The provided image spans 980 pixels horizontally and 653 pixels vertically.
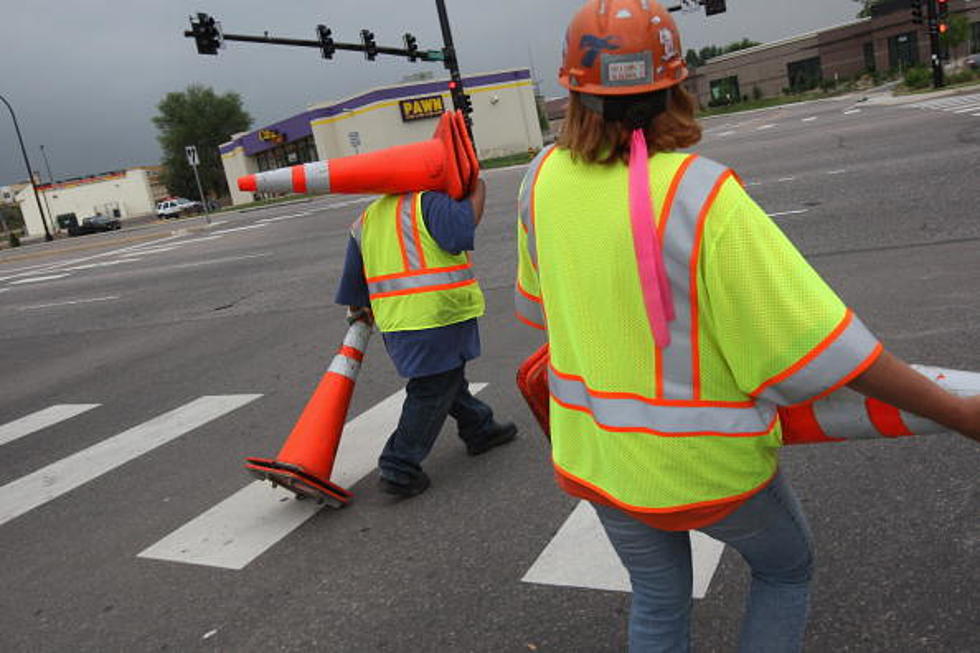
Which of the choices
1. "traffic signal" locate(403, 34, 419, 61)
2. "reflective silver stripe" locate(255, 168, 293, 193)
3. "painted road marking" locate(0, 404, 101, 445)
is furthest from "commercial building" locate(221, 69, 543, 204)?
"reflective silver stripe" locate(255, 168, 293, 193)

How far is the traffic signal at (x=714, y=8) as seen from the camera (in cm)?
2730

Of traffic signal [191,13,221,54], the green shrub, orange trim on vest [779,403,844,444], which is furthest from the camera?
the green shrub

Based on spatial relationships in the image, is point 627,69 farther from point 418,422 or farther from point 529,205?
point 418,422

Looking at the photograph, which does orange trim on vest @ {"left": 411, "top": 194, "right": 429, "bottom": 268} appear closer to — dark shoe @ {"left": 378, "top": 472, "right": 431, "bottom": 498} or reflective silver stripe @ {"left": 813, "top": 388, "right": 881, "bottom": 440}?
dark shoe @ {"left": 378, "top": 472, "right": 431, "bottom": 498}

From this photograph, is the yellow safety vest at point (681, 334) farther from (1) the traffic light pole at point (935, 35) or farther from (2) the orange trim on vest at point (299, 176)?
(1) the traffic light pole at point (935, 35)

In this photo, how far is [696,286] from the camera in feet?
5.06

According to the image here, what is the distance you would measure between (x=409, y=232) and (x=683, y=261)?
2294 millimetres

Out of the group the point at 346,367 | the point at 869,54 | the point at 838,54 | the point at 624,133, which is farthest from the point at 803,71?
the point at 624,133

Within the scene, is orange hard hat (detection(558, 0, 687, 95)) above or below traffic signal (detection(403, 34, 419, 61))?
below

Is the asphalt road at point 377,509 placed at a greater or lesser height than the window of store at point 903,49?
lesser

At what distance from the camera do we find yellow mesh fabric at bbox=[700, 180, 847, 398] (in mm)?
1459

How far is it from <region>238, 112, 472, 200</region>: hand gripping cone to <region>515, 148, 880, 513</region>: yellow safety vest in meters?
1.70

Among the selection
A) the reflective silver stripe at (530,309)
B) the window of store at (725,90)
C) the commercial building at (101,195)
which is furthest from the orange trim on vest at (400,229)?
the commercial building at (101,195)

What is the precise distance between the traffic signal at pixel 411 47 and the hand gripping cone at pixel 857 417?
88.4ft
